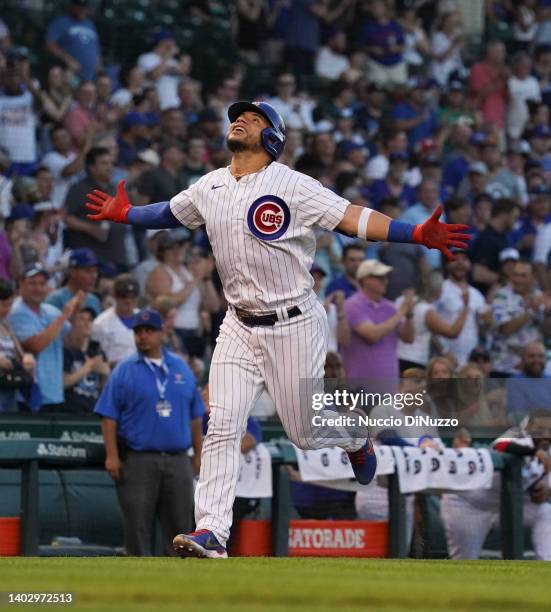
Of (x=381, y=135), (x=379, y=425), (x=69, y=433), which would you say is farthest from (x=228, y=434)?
(x=381, y=135)

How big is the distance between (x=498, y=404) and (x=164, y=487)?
121 inches

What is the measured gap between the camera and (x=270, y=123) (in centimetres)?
773

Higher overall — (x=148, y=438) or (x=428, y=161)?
(x=428, y=161)

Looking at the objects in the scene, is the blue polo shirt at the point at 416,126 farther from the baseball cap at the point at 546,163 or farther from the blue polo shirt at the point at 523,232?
the blue polo shirt at the point at 523,232

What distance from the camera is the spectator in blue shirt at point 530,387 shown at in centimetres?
1249

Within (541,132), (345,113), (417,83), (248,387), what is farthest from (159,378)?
(417,83)

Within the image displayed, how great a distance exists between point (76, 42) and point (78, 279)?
218 inches

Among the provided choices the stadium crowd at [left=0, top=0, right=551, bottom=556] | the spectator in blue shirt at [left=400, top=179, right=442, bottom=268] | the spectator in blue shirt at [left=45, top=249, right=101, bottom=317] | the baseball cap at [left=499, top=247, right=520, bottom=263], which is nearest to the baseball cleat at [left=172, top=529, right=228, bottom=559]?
the stadium crowd at [left=0, top=0, right=551, bottom=556]

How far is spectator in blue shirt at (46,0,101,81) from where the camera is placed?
56.0 feet

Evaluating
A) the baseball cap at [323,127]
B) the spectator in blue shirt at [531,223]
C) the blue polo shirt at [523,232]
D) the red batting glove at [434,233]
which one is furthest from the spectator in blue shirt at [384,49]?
the red batting glove at [434,233]

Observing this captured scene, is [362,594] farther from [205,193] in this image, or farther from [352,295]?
[352,295]

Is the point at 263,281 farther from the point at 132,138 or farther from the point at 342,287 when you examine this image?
the point at 132,138

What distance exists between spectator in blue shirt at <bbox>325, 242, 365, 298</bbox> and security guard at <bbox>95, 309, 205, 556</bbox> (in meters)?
3.16

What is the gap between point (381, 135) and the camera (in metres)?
19.0
